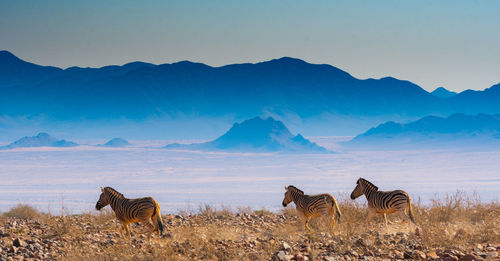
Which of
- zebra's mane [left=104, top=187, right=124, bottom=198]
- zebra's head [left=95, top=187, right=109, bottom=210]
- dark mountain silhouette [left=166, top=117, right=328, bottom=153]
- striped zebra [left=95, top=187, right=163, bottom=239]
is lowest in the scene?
striped zebra [left=95, top=187, right=163, bottom=239]

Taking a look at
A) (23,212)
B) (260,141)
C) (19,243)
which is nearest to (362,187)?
(19,243)

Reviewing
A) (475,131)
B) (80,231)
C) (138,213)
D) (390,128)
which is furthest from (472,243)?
(390,128)

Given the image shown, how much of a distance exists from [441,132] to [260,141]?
49991mm

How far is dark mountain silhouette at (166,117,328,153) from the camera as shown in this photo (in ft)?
443

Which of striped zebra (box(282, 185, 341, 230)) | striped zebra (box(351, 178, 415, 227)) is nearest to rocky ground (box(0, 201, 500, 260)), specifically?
striped zebra (box(282, 185, 341, 230))

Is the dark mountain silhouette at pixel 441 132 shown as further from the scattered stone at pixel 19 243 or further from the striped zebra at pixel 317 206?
the scattered stone at pixel 19 243

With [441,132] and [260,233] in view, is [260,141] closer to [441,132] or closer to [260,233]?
[441,132]

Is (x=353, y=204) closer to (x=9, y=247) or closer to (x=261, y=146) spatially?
(x=9, y=247)

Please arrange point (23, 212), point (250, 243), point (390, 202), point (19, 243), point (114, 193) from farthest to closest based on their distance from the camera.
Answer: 1. point (23, 212)
2. point (390, 202)
3. point (114, 193)
4. point (19, 243)
5. point (250, 243)

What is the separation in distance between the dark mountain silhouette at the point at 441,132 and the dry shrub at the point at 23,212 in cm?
13474

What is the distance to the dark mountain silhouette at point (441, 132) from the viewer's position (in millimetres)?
148125

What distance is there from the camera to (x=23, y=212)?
21688 millimetres

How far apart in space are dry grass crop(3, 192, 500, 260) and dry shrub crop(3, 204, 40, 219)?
36mm

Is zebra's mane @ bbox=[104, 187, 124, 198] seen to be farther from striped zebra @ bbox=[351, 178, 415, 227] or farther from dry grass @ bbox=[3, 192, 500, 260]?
striped zebra @ bbox=[351, 178, 415, 227]
